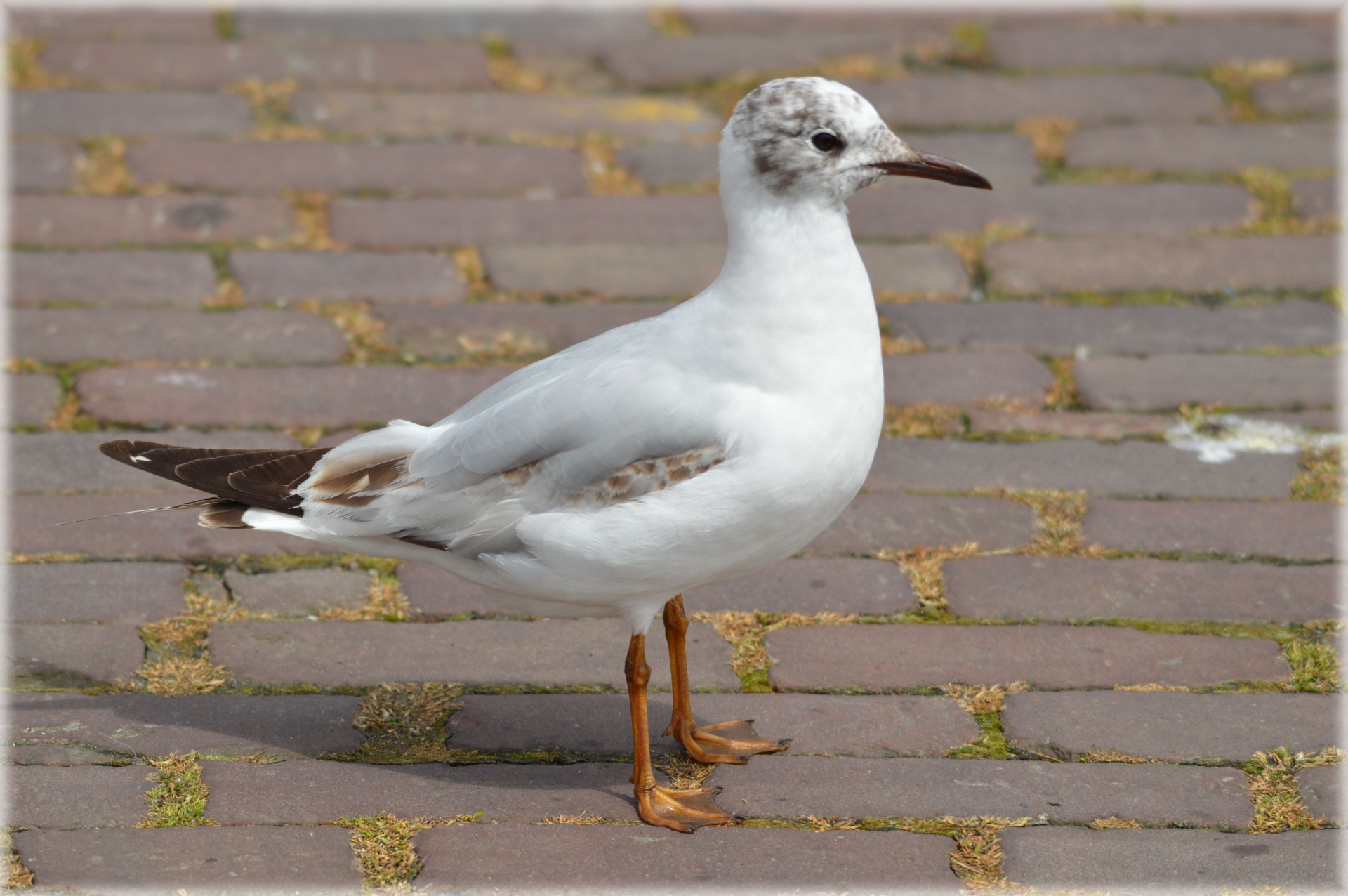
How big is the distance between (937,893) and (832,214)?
1.12 m

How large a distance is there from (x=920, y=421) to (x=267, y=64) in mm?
2860

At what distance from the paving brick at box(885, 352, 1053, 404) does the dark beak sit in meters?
1.32

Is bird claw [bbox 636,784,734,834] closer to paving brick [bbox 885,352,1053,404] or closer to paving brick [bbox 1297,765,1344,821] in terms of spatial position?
paving brick [bbox 1297,765,1344,821]

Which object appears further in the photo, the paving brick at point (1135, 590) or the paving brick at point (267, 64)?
the paving brick at point (267, 64)

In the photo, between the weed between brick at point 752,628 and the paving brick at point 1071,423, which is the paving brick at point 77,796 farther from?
the paving brick at point 1071,423

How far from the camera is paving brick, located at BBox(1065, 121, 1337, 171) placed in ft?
16.5

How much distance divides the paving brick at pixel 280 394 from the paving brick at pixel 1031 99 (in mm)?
1905

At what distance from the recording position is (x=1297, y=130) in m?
5.21

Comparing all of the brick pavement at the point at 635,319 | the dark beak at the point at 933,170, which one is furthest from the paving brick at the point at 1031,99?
the dark beak at the point at 933,170

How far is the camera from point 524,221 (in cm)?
475

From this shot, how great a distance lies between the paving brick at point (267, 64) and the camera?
17.7ft

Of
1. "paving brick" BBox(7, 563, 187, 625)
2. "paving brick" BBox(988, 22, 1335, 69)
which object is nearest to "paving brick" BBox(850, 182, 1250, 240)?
"paving brick" BBox(988, 22, 1335, 69)

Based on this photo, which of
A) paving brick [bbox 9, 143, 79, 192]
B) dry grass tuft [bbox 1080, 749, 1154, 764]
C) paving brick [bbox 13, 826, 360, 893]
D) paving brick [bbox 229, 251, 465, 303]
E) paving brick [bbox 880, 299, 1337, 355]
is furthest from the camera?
paving brick [bbox 9, 143, 79, 192]

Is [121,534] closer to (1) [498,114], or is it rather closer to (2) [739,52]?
(1) [498,114]
